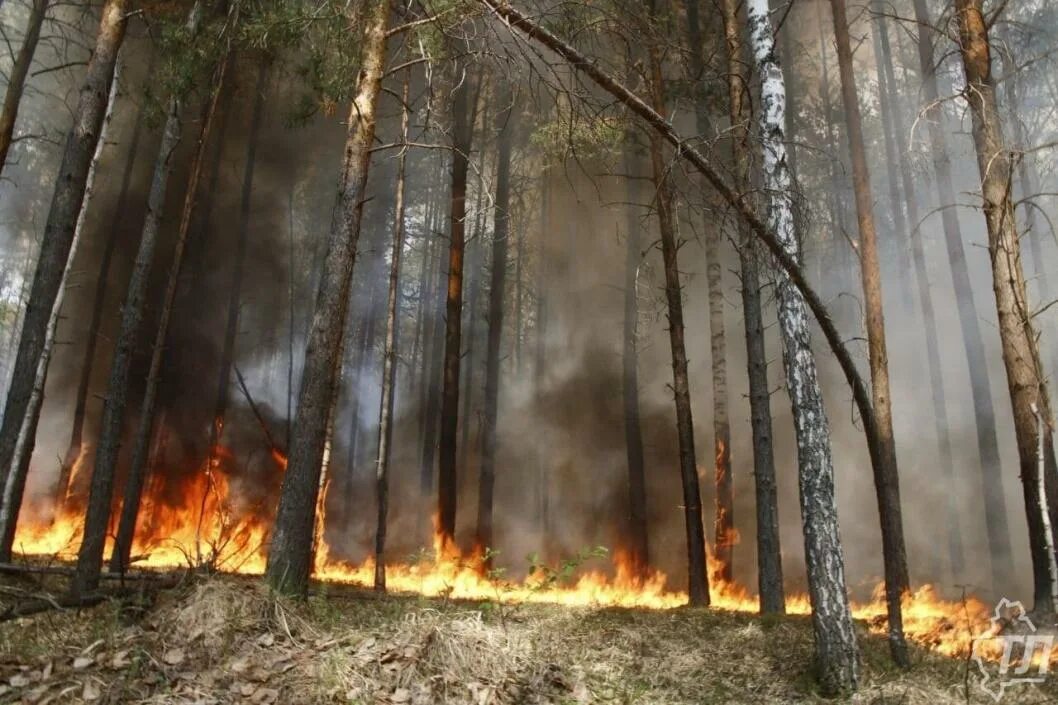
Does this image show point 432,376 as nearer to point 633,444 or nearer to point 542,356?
point 542,356

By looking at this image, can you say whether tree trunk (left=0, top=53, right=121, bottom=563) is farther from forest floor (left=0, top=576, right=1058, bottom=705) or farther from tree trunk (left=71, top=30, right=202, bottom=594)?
forest floor (left=0, top=576, right=1058, bottom=705)

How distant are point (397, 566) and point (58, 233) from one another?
1227 cm

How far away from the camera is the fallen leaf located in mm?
4301

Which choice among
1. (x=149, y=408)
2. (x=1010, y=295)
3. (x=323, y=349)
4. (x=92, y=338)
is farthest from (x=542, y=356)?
(x=323, y=349)

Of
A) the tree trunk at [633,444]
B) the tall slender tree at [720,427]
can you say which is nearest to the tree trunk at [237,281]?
the tree trunk at [633,444]

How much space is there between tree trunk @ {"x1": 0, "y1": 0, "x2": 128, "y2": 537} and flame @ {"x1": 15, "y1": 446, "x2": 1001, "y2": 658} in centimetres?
411

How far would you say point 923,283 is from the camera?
756 inches

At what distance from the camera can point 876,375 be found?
1089 centimetres

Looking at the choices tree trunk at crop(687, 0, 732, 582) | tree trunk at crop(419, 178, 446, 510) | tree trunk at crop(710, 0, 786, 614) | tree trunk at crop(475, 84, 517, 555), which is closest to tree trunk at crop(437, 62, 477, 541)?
tree trunk at crop(475, 84, 517, 555)

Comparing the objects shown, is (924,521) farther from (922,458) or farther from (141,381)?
(141,381)

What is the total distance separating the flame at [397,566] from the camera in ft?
41.5

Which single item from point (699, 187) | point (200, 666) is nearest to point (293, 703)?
point (200, 666)

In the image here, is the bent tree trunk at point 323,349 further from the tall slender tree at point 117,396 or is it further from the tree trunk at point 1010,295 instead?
the tree trunk at point 1010,295

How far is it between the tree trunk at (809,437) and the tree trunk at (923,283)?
13.4m
